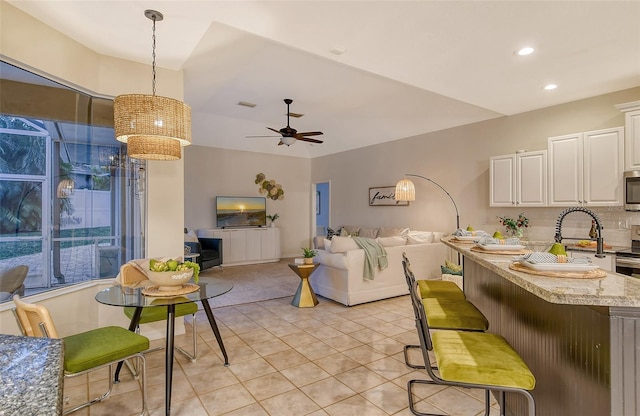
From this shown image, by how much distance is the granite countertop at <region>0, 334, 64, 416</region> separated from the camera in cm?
72

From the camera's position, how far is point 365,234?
756cm

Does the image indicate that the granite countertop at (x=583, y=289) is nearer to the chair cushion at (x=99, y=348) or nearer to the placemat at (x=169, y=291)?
the placemat at (x=169, y=291)

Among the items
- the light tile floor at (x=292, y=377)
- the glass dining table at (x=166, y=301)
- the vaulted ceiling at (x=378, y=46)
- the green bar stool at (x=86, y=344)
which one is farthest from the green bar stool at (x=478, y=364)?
the vaulted ceiling at (x=378, y=46)

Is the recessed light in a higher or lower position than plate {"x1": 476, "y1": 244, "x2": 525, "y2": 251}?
higher

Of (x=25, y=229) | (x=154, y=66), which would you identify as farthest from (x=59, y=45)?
(x=25, y=229)

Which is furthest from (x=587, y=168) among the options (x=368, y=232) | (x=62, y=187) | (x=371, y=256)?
(x=62, y=187)

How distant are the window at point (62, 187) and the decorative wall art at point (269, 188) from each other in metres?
5.21

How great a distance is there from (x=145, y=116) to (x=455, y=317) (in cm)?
253

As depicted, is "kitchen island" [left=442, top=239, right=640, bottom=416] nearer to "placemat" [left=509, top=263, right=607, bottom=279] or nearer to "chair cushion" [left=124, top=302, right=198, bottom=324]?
"placemat" [left=509, top=263, right=607, bottom=279]

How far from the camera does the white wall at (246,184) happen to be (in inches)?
306

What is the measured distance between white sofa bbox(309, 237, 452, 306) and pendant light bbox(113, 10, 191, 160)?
272cm

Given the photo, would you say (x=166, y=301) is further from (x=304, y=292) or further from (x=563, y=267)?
(x=304, y=292)

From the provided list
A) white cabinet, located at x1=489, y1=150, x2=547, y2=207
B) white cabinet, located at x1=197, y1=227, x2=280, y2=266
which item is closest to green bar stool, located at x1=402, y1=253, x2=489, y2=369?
white cabinet, located at x1=489, y1=150, x2=547, y2=207

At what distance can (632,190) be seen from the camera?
12.2 feet
